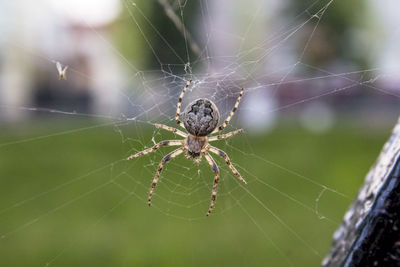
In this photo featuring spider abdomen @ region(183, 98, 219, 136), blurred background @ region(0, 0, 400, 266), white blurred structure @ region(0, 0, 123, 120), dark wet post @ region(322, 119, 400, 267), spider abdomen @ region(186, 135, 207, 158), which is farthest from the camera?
white blurred structure @ region(0, 0, 123, 120)

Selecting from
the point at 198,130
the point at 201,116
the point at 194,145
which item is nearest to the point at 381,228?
the point at 201,116

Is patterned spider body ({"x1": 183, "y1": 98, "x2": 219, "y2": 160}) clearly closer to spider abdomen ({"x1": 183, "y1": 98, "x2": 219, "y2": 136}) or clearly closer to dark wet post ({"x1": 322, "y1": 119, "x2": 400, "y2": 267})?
spider abdomen ({"x1": 183, "y1": 98, "x2": 219, "y2": 136})

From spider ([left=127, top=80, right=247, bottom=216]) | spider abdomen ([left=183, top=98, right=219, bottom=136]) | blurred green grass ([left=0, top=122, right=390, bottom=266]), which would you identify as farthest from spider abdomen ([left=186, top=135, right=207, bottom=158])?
blurred green grass ([left=0, top=122, right=390, bottom=266])

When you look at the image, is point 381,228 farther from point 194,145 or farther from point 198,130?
point 194,145

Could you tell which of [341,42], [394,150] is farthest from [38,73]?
[394,150]

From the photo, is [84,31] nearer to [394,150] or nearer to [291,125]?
[291,125]

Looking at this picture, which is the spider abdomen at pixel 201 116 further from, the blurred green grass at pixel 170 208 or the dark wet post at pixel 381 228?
the dark wet post at pixel 381 228
